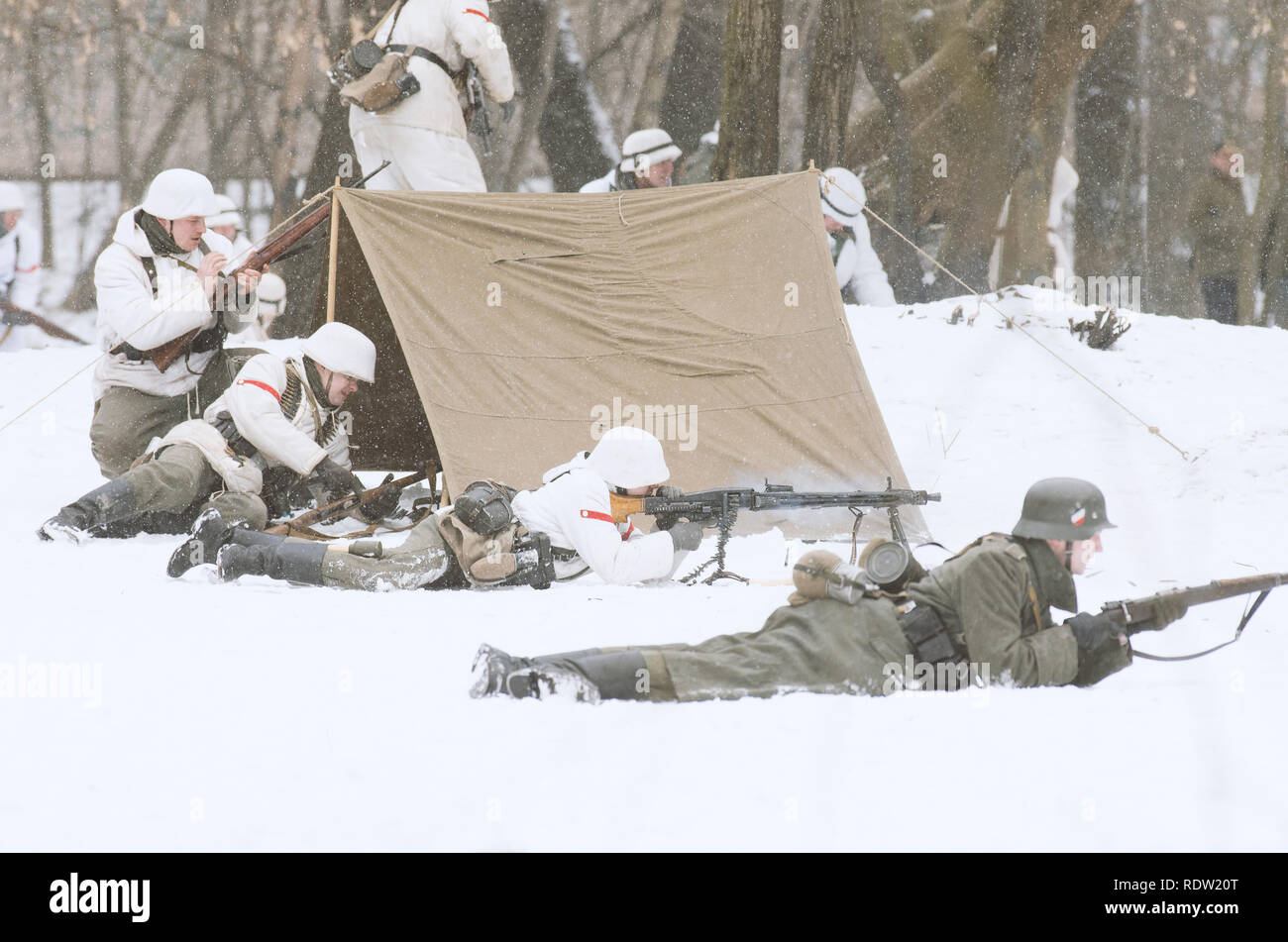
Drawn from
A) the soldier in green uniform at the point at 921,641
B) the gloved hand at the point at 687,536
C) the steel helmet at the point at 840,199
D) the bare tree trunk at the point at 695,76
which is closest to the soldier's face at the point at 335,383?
the gloved hand at the point at 687,536

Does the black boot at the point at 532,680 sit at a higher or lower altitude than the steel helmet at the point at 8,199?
lower

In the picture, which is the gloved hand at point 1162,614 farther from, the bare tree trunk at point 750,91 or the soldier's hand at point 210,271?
the bare tree trunk at point 750,91

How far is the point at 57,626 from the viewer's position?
4309mm

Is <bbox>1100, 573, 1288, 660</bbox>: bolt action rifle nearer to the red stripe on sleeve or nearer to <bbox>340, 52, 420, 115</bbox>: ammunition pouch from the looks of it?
the red stripe on sleeve

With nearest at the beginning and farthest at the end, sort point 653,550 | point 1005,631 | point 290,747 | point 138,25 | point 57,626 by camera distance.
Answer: point 290,747, point 1005,631, point 57,626, point 653,550, point 138,25

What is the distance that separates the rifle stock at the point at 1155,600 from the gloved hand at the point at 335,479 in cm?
333

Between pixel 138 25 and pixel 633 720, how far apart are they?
16.6 m

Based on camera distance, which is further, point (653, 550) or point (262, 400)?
point (262, 400)

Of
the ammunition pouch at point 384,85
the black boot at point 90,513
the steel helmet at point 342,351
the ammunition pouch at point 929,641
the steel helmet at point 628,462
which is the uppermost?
the ammunition pouch at point 384,85

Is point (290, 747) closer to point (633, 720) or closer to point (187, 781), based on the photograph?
point (187, 781)

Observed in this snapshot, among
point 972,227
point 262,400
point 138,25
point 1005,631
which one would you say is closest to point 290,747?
point 1005,631

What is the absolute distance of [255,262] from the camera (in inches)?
257

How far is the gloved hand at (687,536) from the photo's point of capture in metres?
5.17

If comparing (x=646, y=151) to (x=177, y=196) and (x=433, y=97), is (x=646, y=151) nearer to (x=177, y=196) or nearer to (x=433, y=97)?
(x=433, y=97)
